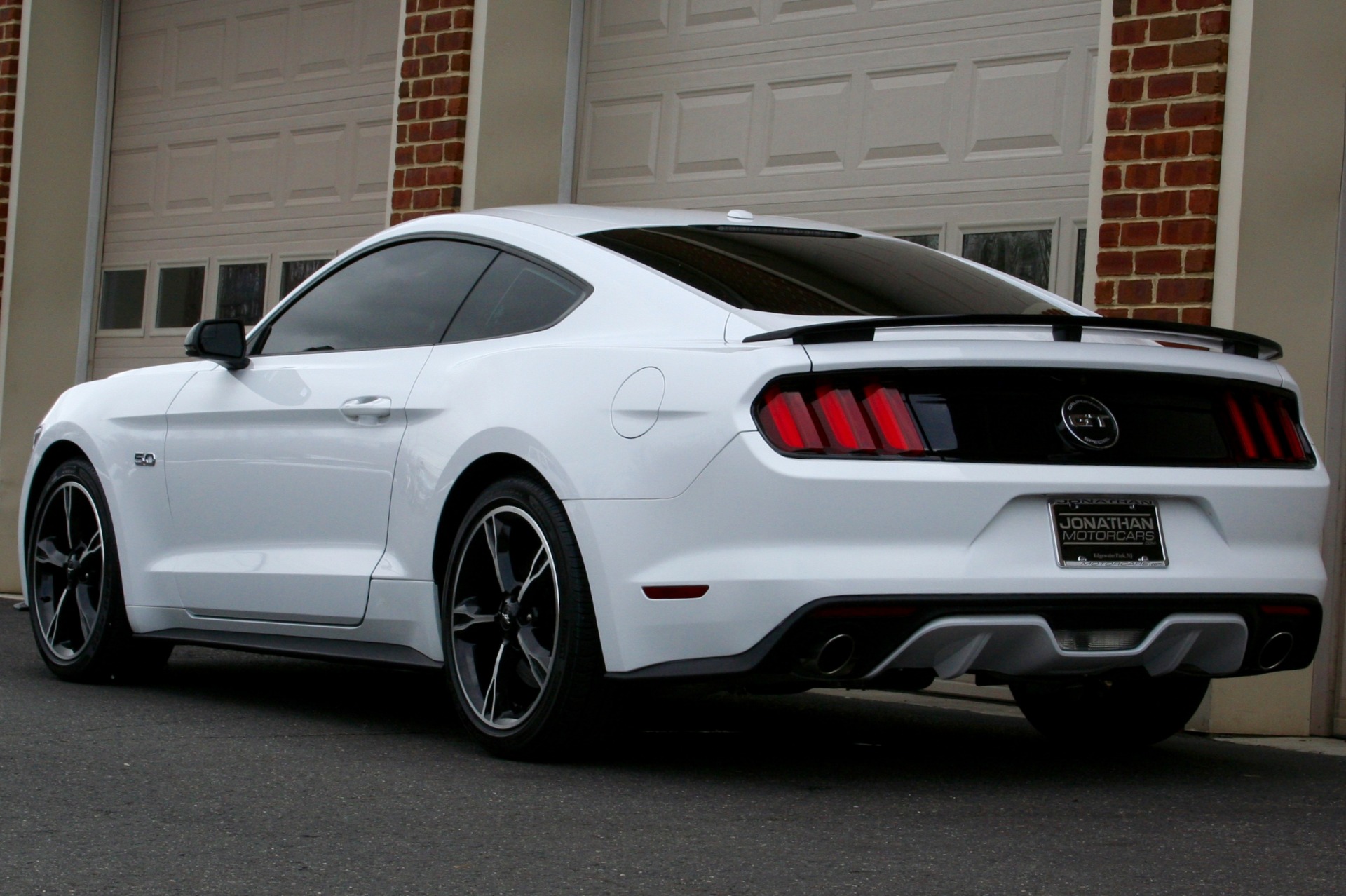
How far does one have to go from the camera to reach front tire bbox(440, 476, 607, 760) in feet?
14.9

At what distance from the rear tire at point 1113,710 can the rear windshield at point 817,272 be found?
1.08m

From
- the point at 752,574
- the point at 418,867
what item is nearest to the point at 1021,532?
the point at 752,574

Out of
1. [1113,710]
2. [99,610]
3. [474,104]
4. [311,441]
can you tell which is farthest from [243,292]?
[1113,710]

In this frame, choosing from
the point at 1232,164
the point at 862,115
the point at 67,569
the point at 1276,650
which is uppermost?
the point at 862,115

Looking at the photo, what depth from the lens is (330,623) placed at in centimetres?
543

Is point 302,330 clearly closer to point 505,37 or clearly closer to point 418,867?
point 418,867

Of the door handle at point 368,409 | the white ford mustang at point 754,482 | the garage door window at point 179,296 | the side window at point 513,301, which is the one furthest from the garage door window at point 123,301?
the side window at point 513,301

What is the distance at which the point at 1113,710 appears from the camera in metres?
5.47

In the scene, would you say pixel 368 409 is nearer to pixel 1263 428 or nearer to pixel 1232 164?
pixel 1263 428

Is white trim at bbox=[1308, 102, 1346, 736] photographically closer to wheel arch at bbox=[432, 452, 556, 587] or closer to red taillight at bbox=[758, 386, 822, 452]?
red taillight at bbox=[758, 386, 822, 452]

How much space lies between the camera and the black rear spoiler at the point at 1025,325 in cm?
425

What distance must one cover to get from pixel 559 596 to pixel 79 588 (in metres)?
2.64

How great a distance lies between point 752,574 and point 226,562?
7.39ft

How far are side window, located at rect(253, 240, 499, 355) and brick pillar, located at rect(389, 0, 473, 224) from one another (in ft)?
11.0
